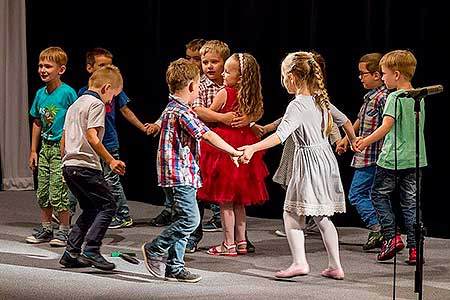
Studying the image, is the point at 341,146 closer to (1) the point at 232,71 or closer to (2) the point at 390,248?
(2) the point at 390,248

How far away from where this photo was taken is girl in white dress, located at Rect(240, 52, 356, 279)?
478 cm

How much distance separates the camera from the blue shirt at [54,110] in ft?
18.7

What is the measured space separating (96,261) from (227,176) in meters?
0.87

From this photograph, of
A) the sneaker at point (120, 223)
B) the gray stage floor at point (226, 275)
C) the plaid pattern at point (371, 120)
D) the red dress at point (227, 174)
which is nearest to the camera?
the gray stage floor at point (226, 275)

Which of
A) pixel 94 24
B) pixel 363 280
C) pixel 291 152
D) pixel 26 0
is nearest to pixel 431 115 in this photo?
pixel 291 152

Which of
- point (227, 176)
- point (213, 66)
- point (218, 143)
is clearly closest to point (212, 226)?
point (227, 176)

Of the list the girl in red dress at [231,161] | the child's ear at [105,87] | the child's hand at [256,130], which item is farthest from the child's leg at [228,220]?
the child's ear at [105,87]

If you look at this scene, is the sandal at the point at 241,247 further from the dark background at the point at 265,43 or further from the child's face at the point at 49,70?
the child's face at the point at 49,70

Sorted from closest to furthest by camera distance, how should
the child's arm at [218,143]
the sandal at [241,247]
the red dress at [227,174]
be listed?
the child's arm at [218,143]
the red dress at [227,174]
the sandal at [241,247]

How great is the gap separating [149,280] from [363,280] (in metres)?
1.05

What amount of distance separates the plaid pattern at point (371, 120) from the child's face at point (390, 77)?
278mm

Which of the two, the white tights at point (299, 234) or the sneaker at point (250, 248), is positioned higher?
the white tights at point (299, 234)

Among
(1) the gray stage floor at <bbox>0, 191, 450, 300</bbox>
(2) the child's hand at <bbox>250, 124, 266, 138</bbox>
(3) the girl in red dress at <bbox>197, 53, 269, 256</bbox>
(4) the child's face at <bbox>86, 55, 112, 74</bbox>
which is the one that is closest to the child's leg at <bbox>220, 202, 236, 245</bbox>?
(3) the girl in red dress at <bbox>197, 53, 269, 256</bbox>

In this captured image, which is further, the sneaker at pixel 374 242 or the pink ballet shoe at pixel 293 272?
the sneaker at pixel 374 242
